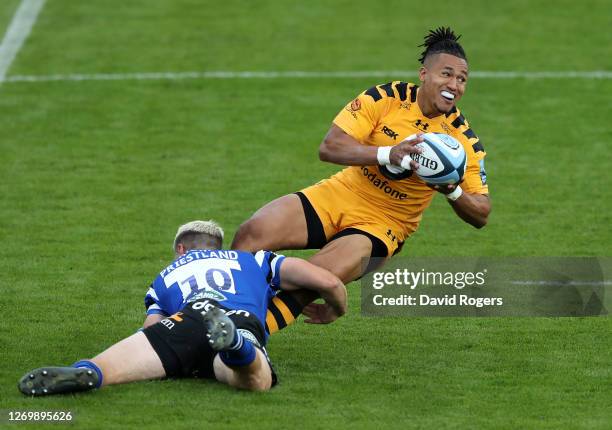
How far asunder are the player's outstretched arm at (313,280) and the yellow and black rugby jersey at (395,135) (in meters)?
1.27

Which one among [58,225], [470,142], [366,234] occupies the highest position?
[470,142]

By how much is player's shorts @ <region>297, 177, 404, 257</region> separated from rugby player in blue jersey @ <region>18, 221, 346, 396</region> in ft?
2.96

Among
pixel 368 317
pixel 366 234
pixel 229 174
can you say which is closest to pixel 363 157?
pixel 366 234

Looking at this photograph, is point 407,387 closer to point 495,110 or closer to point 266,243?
point 266,243

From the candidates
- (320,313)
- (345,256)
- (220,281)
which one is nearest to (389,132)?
(345,256)

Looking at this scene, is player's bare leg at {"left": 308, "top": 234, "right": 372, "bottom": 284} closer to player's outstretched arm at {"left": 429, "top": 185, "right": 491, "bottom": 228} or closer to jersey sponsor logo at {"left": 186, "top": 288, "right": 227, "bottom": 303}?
player's outstretched arm at {"left": 429, "top": 185, "right": 491, "bottom": 228}

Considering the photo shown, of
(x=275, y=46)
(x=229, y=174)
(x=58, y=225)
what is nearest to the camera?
(x=58, y=225)

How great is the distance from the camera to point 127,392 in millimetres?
8234

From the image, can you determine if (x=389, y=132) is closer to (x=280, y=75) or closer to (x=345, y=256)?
(x=345, y=256)

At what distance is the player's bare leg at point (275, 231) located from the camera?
9.88 metres

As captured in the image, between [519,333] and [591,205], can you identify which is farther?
[591,205]

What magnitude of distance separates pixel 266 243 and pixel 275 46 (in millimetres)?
10675

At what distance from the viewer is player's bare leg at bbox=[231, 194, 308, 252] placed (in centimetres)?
988

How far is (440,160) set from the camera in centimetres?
923
